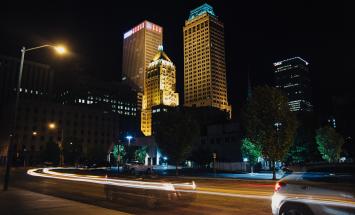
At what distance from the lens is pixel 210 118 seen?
188 metres

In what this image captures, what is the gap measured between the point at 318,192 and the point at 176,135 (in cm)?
3722

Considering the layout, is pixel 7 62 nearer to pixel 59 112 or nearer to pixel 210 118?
pixel 59 112

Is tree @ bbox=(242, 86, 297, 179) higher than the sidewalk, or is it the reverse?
tree @ bbox=(242, 86, 297, 179)

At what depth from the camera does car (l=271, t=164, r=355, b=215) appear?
724cm

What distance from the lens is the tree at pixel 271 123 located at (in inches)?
1366

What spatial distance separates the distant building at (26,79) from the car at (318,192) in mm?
158652

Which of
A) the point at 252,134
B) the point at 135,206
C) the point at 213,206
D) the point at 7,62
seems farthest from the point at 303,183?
the point at 7,62

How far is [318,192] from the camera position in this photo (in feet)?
25.3

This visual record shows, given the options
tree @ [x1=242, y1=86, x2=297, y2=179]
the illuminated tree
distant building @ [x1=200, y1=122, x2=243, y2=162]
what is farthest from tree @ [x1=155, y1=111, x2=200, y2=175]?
the illuminated tree

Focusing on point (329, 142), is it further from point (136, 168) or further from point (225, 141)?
point (136, 168)

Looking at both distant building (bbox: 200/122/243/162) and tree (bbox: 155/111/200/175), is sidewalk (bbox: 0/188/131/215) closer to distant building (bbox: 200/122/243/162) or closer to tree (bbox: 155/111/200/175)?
tree (bbox: 155/111/200/175)

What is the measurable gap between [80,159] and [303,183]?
98515 millimetres

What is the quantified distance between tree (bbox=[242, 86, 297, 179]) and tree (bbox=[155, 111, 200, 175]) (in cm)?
1069

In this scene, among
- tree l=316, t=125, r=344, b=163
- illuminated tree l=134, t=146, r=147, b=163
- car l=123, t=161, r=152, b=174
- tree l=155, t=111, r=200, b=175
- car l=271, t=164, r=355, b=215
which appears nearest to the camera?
car l=271, t=164, r=355, b=215
